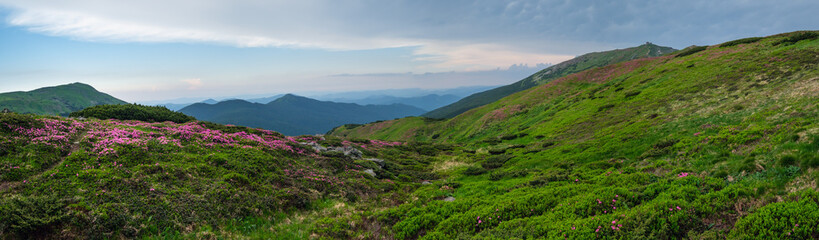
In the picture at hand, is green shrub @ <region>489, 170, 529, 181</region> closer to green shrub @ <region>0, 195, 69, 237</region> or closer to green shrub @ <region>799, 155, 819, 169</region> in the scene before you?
green shrub @ <region>799, 155, 819, 169</region>

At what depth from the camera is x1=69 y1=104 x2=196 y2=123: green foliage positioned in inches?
1257

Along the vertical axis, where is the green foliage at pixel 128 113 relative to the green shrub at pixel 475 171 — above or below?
above

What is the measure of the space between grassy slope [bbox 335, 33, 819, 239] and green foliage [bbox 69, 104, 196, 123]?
3597 centimetres

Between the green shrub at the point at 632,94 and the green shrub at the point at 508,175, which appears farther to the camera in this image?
the green shrub at the point at 632,94

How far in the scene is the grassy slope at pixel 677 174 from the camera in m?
9.20

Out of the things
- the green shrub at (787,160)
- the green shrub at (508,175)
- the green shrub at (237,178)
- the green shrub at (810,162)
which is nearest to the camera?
the green shrub at (810,162)

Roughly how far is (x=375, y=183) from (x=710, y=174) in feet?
70.1

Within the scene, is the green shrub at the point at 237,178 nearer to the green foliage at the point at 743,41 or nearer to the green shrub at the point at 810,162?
the green shrub at the point at 810,162

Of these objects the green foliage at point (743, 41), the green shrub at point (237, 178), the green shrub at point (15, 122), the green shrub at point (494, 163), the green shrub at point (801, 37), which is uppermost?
the green foliage at point (743, 41)

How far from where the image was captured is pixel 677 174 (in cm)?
1454

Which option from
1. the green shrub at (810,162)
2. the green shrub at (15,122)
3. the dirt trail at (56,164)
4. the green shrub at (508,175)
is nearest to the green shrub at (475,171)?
the green shrub at (508,175)

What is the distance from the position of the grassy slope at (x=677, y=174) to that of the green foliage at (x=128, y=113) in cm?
3597

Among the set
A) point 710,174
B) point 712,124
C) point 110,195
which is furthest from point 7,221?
point 712,124

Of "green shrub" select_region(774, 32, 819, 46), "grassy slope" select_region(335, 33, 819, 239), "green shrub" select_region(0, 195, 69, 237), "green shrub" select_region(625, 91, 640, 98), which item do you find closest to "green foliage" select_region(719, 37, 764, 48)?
"green shrub" select_region(774, 32, 819, 46)
